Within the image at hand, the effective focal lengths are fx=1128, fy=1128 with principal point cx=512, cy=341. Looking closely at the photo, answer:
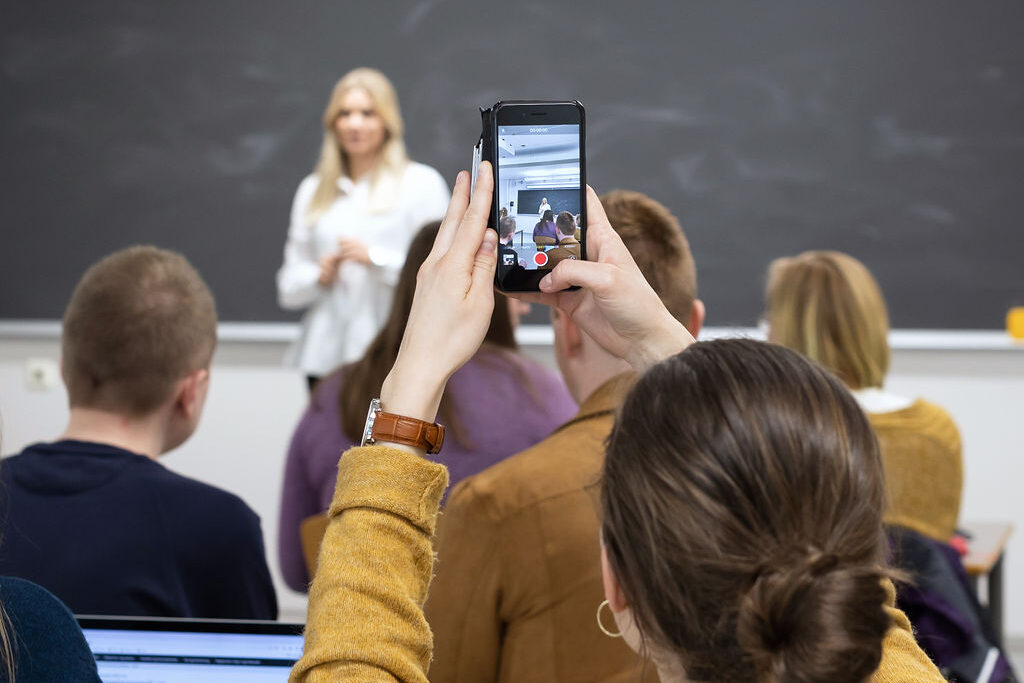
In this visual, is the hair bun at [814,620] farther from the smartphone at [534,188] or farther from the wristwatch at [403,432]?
the smartphone at [534,188]

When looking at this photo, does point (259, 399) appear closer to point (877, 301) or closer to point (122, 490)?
point (877, 301)

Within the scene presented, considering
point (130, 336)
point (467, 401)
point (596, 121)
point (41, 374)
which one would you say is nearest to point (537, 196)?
point (130, 336)

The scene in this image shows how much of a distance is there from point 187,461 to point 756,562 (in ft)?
14.6

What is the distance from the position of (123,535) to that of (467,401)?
80 centimetres

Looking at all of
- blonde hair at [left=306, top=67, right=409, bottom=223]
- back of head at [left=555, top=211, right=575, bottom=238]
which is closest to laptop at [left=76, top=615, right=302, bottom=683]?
back of head at [left=555, top=211, right=575, bottom=238]

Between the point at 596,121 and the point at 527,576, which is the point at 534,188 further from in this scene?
the point at 596,121

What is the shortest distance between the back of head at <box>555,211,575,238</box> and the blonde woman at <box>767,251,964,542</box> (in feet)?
4.90

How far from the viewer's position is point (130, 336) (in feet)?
5.98

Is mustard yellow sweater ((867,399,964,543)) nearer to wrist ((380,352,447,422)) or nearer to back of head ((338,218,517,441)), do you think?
back of head ((338,218,517,441))

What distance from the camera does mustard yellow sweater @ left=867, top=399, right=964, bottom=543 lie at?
2502 mm

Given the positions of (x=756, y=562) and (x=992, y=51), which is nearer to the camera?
(x=756, y=562)

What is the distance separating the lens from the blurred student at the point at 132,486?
158 cm

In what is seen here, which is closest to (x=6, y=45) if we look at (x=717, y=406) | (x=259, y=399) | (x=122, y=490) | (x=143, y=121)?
(x=143, y=121)

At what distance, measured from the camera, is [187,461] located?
4898mm
